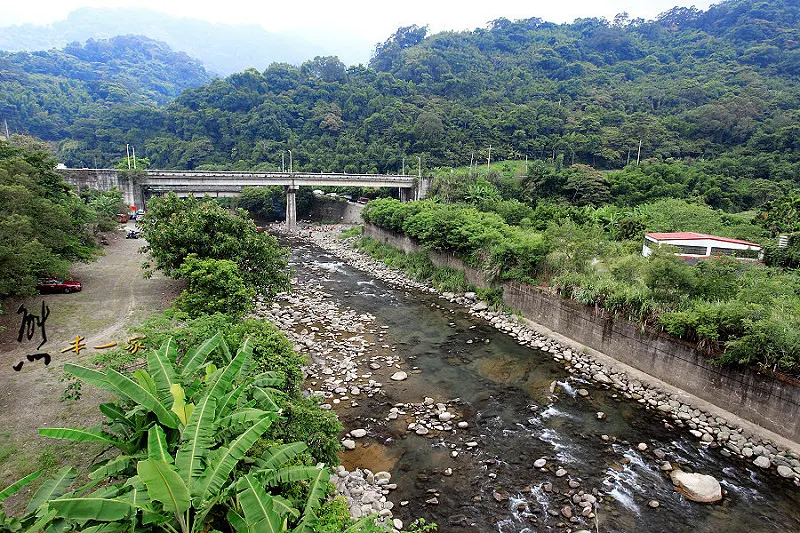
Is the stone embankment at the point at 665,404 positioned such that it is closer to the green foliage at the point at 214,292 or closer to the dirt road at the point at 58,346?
the green foliage at the point at 214,292

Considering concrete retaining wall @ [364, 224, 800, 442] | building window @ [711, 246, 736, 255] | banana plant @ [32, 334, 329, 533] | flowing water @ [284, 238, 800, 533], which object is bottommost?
flowing water @ [284, 238, 800, 533]

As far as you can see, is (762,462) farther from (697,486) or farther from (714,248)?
(714,248)

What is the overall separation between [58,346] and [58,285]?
256 inches

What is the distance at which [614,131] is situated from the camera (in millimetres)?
65188

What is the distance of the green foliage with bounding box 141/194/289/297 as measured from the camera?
1925 cm

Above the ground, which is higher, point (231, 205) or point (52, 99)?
point (52, 99)

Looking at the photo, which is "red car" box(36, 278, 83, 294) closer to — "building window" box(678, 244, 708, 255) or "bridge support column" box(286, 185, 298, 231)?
"building window" box(678, 244, 708, 255)

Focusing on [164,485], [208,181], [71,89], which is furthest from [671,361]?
[71,89]

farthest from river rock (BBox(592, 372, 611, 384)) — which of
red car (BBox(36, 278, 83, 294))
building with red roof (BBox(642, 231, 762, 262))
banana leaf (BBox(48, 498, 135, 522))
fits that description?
red car (BBox(36, 278, 83, 294))

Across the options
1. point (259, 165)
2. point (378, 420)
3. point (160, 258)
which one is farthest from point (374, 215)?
point (259, 165)

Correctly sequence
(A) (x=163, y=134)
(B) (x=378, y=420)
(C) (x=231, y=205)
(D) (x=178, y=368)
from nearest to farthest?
(D) (x=178, y=368) → (B) (x=378, y=420) → (C) (x=231, y=205) → (A) (x=163, y=134)

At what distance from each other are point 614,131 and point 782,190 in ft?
95.8

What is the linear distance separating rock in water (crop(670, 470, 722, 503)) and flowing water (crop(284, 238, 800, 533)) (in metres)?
0.20

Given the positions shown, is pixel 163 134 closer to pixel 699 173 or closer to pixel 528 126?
pixel 528 126
